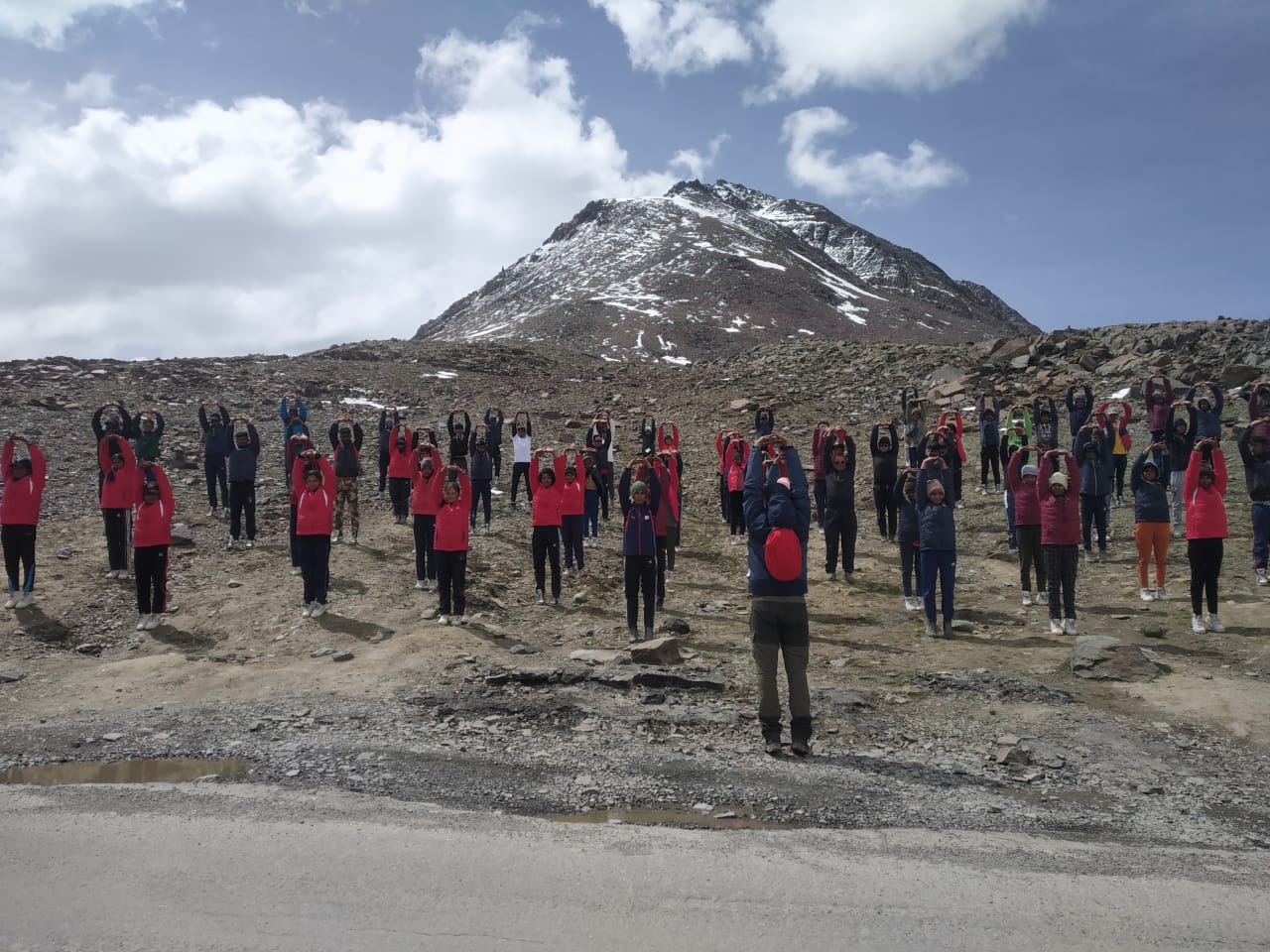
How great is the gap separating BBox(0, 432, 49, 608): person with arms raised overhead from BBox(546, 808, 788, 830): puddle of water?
916 cm

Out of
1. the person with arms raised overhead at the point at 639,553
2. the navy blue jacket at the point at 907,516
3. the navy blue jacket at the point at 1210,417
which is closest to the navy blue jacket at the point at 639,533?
the person with arms raised overhead at the point at 639,553

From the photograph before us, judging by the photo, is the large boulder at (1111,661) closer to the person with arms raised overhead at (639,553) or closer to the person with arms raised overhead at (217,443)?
the person with arms raised overhead at (639,553)

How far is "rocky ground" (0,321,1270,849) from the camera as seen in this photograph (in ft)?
18.2

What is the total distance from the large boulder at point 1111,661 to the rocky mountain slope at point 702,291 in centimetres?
7660

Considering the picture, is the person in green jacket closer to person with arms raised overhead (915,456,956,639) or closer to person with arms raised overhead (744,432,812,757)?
person with arms raised overhead (744,432,812,757)

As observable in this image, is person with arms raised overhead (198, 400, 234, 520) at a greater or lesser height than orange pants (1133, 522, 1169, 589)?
greater

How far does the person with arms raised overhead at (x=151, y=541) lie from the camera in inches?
394

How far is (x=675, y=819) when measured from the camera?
203 inches

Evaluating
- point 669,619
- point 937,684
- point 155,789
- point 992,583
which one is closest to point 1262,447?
point 992,583

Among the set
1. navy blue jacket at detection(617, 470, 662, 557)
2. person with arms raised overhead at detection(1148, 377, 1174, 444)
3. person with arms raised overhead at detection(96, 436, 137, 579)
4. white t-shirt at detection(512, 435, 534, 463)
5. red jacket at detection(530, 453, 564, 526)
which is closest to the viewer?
A: navy blue jacket at detection(617, 470, 662, 557)

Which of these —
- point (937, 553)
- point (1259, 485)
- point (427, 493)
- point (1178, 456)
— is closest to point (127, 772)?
point (427, 493)

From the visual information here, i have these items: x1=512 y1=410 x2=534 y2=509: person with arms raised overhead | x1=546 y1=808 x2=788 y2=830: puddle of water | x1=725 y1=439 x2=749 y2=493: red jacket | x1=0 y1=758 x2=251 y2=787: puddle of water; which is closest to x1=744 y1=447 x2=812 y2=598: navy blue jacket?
x1=546 y1=808 x2=788 y2=830: puddle of water

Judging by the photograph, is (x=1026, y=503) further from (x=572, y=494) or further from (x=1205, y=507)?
(x=572, y=494)

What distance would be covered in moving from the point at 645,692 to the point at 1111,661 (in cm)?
462
